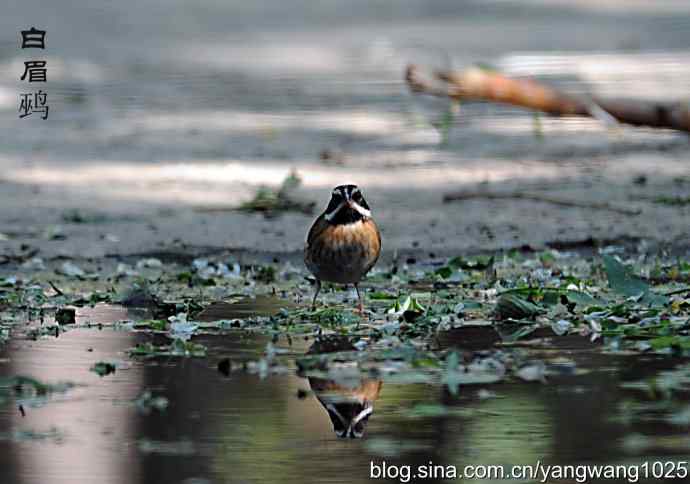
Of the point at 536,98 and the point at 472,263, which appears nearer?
the point at 536,98

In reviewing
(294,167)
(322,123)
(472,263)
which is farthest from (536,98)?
(322,123)

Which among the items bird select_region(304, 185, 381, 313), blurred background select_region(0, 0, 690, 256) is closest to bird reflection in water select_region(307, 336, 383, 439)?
bird select_region(304, 185, 381, 313)

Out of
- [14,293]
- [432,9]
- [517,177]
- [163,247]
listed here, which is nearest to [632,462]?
[14,293]

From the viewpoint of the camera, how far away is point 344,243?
358 inches

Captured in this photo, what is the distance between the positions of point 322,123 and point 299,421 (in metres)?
7.43

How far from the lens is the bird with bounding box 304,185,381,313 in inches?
358

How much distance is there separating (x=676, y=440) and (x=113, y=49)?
34.8ft

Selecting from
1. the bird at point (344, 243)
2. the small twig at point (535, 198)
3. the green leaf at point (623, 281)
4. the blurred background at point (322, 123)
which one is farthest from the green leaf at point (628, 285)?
the small twig at point (535, 198)

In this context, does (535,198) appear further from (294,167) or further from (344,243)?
(344,243)

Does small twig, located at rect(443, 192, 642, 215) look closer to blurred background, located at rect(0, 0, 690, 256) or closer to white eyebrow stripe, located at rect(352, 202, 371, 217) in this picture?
blurred background, located at rect(0, 0, 690, 256)

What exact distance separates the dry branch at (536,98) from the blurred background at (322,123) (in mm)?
5609

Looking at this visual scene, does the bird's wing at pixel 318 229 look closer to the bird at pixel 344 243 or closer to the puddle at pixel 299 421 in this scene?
the bird at pixel 344 243

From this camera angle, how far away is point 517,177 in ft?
41.4

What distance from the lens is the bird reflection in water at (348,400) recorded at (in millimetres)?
6535
